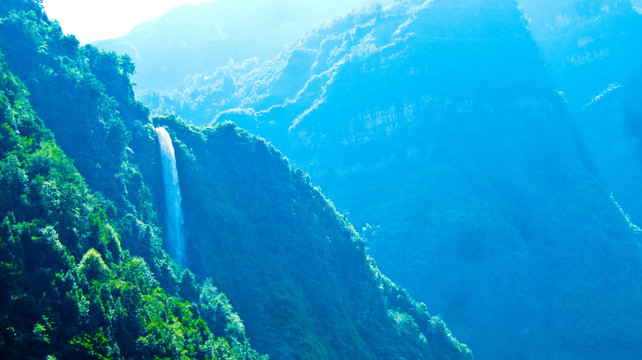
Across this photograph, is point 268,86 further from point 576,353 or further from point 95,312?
point 95,312

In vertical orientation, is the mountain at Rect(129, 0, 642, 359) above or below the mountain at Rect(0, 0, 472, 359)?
above

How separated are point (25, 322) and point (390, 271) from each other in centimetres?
6109

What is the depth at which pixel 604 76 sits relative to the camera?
108062 millimetres

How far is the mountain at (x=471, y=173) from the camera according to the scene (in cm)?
7706

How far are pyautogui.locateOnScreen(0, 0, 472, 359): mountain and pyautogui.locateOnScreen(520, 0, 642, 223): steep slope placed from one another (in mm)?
53139

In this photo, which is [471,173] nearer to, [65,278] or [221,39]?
[65,278]

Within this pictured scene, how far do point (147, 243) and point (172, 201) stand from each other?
30.3 feet

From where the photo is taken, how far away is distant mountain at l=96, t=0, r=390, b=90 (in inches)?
7087

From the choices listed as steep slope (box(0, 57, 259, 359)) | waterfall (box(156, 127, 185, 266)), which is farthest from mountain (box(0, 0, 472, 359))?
waterfall (box(156, 127, 185, 266))

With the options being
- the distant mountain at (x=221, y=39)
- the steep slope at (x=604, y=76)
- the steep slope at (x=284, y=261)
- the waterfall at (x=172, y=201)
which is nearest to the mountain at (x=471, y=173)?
the steep slope at (x=604, y=76)

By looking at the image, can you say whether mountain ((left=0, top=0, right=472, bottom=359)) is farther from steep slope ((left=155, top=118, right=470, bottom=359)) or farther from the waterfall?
the waterfall

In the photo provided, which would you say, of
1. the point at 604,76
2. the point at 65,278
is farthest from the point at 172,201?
the point at 604,76

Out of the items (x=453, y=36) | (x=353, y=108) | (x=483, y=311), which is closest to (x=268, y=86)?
(x=353, y=108)

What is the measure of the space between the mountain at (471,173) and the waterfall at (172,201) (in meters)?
37.0
